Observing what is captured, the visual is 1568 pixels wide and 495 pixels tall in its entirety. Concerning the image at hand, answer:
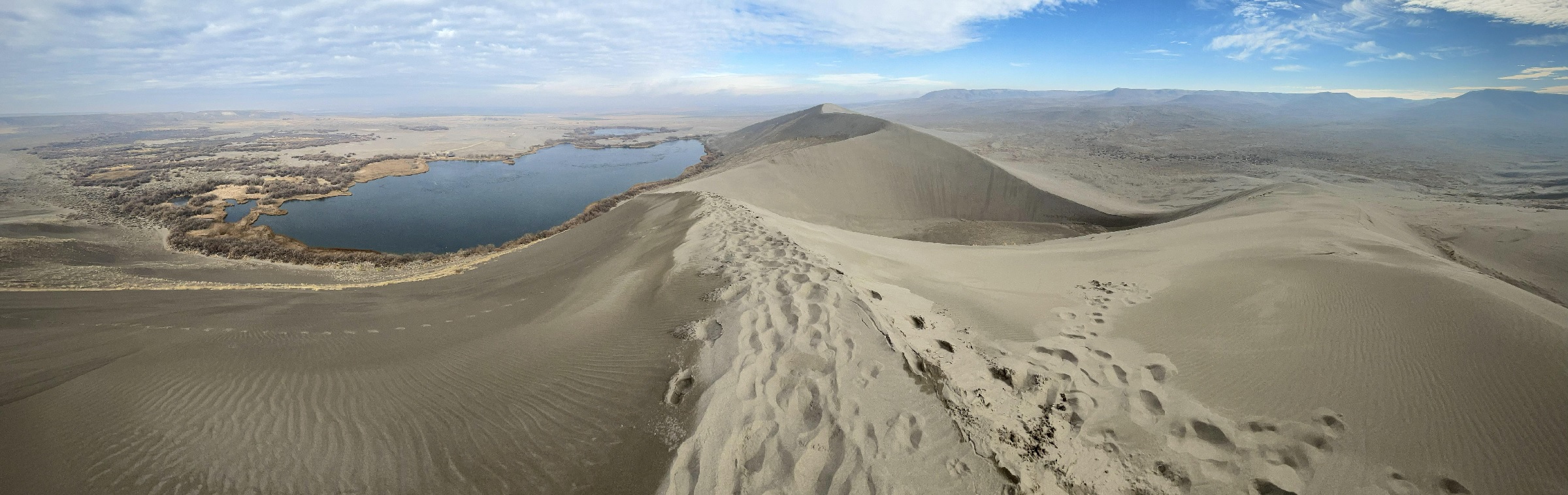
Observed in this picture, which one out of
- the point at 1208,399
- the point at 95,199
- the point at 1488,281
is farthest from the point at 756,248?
the point at 95,199

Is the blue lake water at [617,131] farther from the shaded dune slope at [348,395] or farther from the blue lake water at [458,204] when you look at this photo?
the shaded dune slope at [348,395]

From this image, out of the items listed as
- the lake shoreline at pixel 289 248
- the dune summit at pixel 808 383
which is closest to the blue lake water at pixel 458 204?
the lake shoreline at pixel 289 248

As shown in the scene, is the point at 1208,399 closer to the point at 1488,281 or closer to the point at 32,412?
the point at 1488,281

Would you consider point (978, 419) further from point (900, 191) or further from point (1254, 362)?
point (900, 191)

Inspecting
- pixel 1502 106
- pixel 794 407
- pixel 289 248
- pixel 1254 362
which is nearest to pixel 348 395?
pixel 794 407

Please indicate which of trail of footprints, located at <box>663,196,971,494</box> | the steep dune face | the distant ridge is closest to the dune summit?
trail of footprints, located at <box>663,196,971,494</box>
